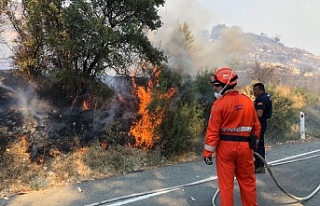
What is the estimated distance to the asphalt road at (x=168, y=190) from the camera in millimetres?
4722

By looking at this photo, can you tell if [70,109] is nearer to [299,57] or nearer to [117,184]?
[117,184]

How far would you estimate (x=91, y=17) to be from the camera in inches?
312

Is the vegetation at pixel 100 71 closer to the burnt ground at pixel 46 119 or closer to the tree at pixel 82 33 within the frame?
the tree at pixel 82 33

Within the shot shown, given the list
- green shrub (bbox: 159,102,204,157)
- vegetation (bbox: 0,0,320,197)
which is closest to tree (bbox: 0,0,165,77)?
vegetation (bbox: 0,0,320,197)

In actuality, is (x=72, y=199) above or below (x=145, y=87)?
below

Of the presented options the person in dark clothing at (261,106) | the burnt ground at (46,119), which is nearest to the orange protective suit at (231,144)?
the person in dark clothing at (261,106)

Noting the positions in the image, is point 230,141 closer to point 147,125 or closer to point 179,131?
point 179,131

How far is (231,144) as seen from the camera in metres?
3.76

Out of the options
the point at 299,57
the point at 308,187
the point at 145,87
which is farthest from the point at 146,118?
the point at 299,57

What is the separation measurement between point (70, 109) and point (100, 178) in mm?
3480

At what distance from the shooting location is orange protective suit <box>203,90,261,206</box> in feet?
12.3

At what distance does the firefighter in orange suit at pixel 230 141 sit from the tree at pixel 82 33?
479cm

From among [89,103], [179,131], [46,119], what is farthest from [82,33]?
[179,131]

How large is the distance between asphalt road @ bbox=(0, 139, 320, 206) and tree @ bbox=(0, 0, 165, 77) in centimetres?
360
